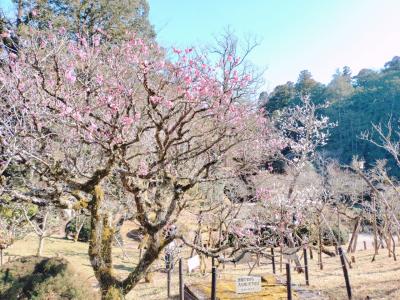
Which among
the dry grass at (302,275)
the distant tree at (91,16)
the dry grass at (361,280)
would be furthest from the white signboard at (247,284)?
the distant tree at (91,16)

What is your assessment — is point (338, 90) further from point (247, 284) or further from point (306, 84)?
point (247, 284)

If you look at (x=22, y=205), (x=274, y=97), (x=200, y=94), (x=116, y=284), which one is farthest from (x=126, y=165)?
(x=274, y=97)

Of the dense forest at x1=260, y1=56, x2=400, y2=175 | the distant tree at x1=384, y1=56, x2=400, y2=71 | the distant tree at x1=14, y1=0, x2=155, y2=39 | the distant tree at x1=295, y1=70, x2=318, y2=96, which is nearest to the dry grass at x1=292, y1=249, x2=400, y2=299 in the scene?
the distant tree at x1=14, y1=0, x2=155, y2=39

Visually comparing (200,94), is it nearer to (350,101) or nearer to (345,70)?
(350,101)

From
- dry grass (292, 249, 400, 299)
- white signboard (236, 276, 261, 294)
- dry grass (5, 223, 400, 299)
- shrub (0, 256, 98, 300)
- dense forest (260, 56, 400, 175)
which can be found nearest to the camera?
shrub (0, 256, 98, 300)

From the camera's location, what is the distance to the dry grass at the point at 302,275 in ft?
27.3

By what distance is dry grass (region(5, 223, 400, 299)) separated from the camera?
27.3 feet

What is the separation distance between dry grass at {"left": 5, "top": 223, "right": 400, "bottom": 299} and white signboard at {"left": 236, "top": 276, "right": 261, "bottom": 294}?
2.49m

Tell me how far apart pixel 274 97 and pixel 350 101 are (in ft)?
30.7

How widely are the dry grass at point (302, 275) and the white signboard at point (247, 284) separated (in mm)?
2493

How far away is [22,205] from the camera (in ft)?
33.7

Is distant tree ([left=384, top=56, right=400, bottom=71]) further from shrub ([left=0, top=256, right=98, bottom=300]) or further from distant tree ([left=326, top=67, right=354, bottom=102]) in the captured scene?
shrub ([left=0, top=256, right=98, bottom=300])

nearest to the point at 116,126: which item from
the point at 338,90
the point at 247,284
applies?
the point at 247,284

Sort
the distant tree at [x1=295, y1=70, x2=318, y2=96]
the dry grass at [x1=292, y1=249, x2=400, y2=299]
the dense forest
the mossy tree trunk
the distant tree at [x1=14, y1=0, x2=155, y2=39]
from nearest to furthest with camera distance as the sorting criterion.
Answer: the mossy tree trunk, the dry grass at [x1=292, y1=249, x2=400, y2=299], the distant tree at [x1=14, y1=0, x2=155, y2=39], the dense forest, the distant tree at [x1=295, y1=70, x2=318, y2=96]
